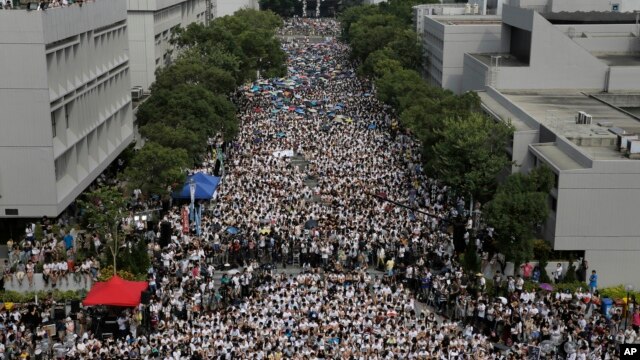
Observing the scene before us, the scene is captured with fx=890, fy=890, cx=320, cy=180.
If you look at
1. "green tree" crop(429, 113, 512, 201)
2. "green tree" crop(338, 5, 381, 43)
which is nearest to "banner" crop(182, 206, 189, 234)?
"green tree" crop(429, 113, 512, 201)

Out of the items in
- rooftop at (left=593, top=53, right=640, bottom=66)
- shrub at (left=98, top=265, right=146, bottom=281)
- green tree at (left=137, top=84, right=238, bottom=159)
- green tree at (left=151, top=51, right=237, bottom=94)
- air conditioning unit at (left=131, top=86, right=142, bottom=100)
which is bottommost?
shrub at (left=98, top=265, right=146, bottom=281)

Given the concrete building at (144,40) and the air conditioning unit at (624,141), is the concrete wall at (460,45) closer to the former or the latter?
the concrete building at (144,40)

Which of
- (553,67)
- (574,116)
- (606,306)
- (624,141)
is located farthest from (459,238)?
(553,67)

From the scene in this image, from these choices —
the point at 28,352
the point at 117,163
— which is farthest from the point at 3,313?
the point at 117,163

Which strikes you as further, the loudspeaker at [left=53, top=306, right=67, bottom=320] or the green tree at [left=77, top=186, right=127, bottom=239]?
the green tree at [left=77, top=186, right=127, bottom=239]

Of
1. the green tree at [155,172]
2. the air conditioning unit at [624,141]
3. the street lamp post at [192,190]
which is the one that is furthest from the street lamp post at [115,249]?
the air conditioning unit at [624,141]

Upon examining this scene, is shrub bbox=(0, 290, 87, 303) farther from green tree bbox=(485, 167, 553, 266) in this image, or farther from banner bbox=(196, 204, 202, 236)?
green tree bbox=(485, 167, 553, 266)

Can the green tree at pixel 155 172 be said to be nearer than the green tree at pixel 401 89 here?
Yes
